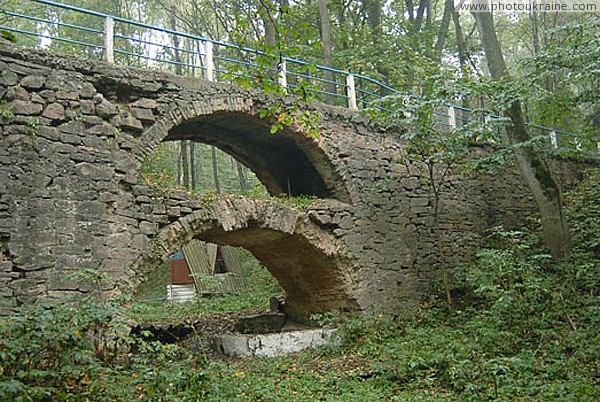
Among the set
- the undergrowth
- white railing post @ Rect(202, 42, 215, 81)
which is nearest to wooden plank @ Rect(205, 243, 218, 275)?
the undergrowth

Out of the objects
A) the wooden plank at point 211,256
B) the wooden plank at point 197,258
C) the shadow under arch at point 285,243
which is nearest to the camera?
the shadow under arch at point 285,243

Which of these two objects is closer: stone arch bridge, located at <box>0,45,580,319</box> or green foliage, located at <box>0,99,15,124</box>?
green foliage, located at <box>0,99,15,124</box>

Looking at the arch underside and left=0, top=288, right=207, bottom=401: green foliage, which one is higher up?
the arch underside

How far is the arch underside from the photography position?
855cm

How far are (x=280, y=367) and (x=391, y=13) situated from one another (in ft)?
42.8

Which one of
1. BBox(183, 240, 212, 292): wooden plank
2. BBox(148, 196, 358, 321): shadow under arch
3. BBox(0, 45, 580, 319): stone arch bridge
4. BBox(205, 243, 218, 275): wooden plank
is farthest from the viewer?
BBox(205, 243, 218, 275): wooden plank

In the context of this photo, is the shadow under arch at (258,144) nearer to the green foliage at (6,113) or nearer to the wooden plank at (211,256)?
the green foliage at (6,113)

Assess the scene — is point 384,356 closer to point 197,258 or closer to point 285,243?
point 285,243

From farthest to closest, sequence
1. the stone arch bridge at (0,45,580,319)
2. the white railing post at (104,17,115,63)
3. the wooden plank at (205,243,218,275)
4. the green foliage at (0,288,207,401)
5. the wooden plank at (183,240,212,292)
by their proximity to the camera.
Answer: the wooden plank at (205,243,218,275), the wooden plank at (183,240,212,292), the white railing post at (104,17,115,63), the stone arch bridge at (0,45,580,319), the green foliage at (0,288,207,401)

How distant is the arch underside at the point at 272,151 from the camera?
8555 mm

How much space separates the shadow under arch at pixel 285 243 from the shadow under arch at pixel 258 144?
3.43ft

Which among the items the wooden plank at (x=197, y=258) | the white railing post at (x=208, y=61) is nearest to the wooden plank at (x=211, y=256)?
the wooden plank at (x=197, y=258)

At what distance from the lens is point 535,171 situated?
9.41 metres

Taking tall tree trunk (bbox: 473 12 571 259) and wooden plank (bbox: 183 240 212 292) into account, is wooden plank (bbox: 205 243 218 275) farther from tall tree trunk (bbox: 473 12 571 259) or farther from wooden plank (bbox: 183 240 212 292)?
tall tree trunk (bbox: 473 12 571 259)
